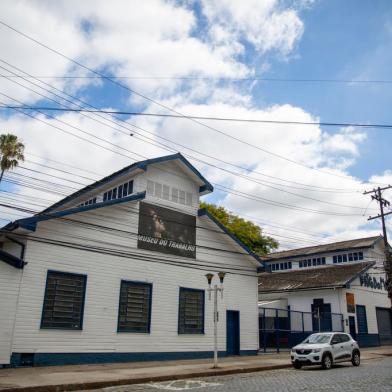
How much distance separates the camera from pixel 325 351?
18.0m

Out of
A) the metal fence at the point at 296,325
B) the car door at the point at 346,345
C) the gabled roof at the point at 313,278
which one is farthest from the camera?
the gabled roof at the point at 313,278

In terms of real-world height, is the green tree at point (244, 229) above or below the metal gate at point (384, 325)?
above

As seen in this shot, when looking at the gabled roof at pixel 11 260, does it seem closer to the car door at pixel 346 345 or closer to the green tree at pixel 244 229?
the car door at pixel 346 345

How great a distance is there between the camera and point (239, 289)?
2483 centimetres

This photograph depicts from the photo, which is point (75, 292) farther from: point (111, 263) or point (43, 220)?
point (43, 220)

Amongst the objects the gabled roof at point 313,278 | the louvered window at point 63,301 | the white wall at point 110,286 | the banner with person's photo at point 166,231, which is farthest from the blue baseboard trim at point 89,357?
the gabled roof at point 313,278

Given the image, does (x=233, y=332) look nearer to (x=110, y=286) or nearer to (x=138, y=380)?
(x=110, y=286)

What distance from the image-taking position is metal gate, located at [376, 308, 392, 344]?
35.9 meters

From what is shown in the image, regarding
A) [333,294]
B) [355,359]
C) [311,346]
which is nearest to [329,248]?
Answer: [333,294]

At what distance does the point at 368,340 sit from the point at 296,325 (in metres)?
5.98

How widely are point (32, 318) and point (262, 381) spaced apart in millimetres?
8635

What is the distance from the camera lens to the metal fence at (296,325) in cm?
3130

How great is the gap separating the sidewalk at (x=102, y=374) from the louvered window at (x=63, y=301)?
1.69 metres

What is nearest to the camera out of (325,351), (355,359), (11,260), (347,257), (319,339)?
(11,260)
